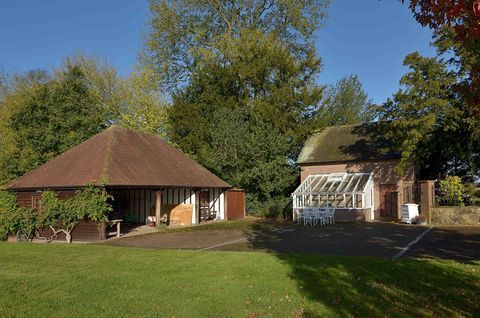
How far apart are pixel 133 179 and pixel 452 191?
15692mm

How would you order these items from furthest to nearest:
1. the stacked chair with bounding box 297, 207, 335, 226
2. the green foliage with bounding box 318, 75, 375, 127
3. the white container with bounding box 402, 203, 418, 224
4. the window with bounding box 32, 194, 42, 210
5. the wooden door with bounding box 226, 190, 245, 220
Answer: the green foliage with bounding box 318, 75, 375, 127, the wooden door with bounding box 226, 190, 245, 220, the stacked chair with bounding box 297, 207, 335, 226, the white container with bounding box 402, 203, 418, 224, the window with bounding box 32, 194, 42, 210

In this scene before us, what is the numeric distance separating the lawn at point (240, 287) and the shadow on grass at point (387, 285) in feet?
0.05

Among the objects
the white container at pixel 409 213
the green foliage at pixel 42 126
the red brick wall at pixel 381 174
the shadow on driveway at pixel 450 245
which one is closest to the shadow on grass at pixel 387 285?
the shadow on driveway at pixel 450 245

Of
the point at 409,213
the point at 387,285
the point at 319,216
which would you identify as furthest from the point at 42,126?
the point at 387,285

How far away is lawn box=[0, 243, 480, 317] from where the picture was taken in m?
6.59

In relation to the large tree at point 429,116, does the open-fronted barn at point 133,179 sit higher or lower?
lower

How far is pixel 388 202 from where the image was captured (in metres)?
27.1

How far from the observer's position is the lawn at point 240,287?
21.6 feet

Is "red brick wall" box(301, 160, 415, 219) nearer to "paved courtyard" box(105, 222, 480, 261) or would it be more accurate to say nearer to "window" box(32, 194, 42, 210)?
"paved courtyard" box(105, 222, 480, 261)

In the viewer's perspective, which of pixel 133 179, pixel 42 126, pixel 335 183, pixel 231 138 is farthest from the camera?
pixel 231 138

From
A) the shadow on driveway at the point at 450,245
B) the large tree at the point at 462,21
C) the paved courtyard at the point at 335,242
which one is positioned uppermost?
the large tree at the point at 462,21


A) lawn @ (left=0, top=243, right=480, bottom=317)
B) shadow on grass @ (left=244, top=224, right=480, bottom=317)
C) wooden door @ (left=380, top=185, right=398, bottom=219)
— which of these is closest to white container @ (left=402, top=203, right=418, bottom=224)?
wooden door @ (left=380, top=185, right=398, bottom=219)

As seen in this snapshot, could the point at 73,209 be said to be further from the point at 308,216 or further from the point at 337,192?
the point at 337,192

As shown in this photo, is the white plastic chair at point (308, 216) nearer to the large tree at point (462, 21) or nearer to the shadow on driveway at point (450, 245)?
the shadow on driveway at point (450, 245)
